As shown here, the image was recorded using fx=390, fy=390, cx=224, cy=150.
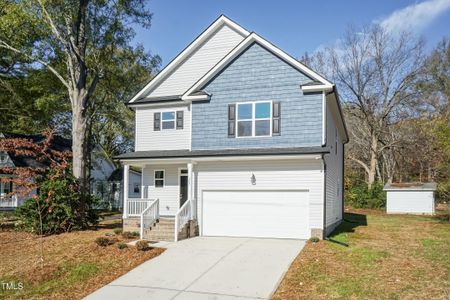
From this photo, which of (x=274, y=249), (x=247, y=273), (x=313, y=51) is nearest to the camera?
(x=247, y=273)

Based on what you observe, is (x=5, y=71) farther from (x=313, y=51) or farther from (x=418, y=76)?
(x=418, y=76)

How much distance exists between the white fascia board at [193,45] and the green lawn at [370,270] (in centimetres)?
1074

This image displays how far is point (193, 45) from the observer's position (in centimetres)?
1897

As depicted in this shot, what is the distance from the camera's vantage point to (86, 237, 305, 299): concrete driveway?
8.61 m

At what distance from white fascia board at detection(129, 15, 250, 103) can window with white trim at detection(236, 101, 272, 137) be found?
4522 mm

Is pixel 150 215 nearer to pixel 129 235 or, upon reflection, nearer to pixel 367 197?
pixel 129 235

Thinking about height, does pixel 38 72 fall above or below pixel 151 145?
above

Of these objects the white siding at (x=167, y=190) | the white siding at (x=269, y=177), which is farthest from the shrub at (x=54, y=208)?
the white siding at (x=269, y=177)

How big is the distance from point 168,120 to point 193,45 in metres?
3.89

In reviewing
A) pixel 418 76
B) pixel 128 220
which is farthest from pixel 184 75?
pixel 418 76

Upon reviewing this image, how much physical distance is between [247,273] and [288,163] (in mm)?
6161

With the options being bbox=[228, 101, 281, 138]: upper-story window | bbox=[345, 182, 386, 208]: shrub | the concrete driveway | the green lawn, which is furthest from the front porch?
bbox=[345, 182, 386, 208]: shrub

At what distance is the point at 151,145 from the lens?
1853cm

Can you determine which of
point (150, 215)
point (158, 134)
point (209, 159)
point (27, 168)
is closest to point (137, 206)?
point (150, 215)
